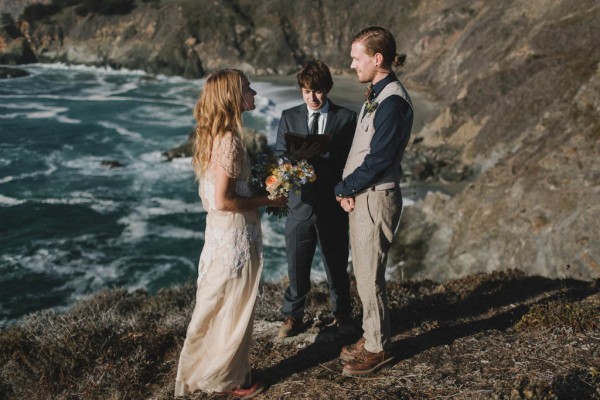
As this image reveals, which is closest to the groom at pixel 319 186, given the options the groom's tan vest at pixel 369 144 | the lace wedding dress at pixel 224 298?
the groom's tan vest at pixel 369 144

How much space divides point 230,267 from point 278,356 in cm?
149

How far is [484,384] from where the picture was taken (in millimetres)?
4125

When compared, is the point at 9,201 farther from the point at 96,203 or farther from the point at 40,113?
the point at 40,113

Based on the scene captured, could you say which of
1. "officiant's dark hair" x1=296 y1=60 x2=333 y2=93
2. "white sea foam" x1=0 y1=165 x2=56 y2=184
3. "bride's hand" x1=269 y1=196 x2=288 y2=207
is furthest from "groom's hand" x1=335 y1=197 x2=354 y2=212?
"white sea foam" x1=0 y1=165 x2=56 y2=184

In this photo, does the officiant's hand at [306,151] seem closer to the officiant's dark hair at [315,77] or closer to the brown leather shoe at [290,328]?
the officiant's dark hair at [315,77]

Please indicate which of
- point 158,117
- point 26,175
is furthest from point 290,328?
point 158,117

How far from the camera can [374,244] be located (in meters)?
4.16

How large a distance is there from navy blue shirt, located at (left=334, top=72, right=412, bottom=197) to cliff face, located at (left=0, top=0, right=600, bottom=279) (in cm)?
568

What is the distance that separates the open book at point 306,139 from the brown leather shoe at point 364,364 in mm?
1863

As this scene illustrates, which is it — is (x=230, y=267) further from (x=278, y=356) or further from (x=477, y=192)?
(x=477, y=192)

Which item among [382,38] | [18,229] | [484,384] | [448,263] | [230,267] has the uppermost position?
[382,38]

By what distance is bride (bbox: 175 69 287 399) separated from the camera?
3869 millimetres

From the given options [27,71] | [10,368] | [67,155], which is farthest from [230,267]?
[27,71]

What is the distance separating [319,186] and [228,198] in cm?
122
